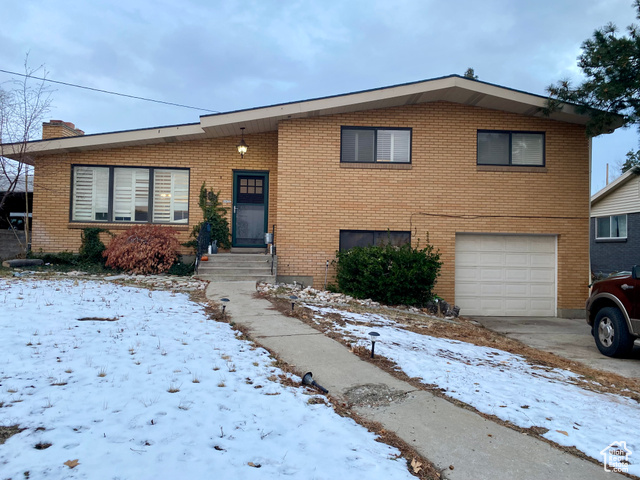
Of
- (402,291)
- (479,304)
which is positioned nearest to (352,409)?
(402,291)

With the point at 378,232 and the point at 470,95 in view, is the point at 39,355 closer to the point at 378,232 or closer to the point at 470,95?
the point at 378,232

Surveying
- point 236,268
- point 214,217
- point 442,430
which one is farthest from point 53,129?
point 442,430

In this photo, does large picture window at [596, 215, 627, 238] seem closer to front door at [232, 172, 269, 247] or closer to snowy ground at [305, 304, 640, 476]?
snowy ground at [305, 304, 640, 476]

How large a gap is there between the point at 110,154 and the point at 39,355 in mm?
9390

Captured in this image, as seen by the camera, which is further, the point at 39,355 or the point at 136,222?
the point at 136,222

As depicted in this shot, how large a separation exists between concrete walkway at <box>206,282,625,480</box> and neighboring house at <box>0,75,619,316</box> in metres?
6.34

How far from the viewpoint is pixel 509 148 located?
1165 centimetres

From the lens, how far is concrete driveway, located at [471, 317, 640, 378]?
255 inches

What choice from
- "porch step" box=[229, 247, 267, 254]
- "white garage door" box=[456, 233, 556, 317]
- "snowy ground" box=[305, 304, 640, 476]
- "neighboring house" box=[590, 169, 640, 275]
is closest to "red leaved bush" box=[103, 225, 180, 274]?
"porch step" box=[229, 247, 267, 254]

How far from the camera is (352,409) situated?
3.71m

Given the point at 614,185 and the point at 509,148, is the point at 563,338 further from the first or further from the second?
the point at 614,185

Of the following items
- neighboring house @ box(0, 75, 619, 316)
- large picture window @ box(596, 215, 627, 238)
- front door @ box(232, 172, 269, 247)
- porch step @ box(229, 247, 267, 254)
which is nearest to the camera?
neighboring house @ box(0, 75, 619, 316)

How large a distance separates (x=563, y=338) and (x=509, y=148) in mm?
5685

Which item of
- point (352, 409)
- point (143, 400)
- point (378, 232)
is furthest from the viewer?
point (378, 232)
